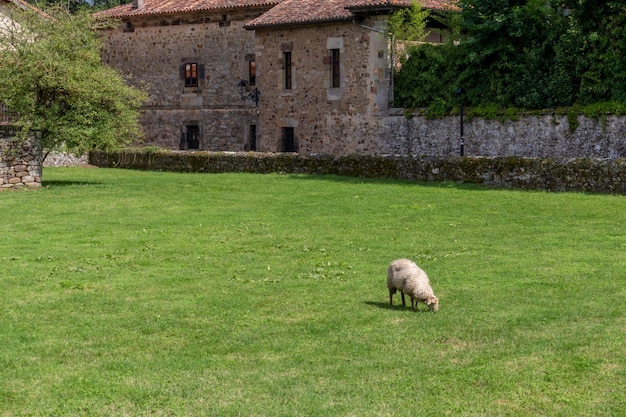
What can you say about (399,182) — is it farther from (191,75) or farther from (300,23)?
(191,75)

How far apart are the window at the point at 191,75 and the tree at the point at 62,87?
16.2 metres

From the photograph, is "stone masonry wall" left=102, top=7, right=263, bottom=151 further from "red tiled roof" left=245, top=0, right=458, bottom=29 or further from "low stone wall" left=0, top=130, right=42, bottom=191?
"low stone wall" left=0, top=130, right=42, bottom=191

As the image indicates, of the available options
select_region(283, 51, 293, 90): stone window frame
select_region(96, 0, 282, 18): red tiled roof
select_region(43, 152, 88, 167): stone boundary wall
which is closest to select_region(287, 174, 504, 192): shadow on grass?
select_region(283, 51, 293, 90): stone window frame

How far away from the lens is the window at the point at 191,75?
46094mm

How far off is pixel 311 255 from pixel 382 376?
269 inches

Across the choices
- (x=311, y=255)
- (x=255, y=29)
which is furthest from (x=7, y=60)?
(x=311, y=255)

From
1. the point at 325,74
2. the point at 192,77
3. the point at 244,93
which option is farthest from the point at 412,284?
the point at 192,77

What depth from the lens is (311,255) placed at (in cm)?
1488

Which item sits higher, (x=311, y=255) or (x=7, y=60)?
(x=7, y=60)

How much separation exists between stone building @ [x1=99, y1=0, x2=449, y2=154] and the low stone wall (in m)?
7.37

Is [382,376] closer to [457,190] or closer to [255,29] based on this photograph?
[457,190]

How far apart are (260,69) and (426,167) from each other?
1412 cm

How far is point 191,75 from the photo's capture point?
1821 inches

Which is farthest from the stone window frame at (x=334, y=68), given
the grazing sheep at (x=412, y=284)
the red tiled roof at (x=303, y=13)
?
the grazing sheep at (x=412, y=284)
